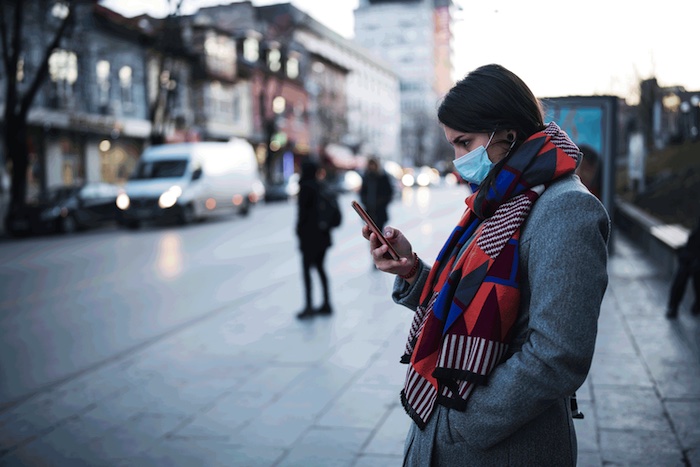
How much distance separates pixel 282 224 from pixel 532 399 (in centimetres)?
2274

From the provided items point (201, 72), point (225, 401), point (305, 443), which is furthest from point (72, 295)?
point (201, 72)

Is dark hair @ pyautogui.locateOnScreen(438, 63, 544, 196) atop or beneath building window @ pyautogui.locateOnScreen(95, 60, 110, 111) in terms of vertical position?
beneath

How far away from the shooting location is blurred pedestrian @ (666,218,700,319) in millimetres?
7996

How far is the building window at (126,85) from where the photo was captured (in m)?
38.0

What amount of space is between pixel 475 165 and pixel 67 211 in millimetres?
22655

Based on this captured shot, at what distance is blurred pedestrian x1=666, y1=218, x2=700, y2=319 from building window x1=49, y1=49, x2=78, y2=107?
92.0 feet

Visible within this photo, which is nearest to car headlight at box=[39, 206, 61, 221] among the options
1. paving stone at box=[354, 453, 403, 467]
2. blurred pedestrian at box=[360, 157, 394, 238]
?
blurred pedestrian at box=[360, 157, 394, 238]

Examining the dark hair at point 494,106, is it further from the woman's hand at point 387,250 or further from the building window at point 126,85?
the building window at point 126,85

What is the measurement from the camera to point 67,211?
75.2 feet

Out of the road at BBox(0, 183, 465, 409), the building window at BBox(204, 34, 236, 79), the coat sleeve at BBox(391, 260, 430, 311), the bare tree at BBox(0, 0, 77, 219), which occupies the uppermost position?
the building window at BBox(204, 34, 236, 79)

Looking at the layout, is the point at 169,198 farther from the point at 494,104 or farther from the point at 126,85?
the point at 494,104

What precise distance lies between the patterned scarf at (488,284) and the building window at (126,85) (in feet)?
126

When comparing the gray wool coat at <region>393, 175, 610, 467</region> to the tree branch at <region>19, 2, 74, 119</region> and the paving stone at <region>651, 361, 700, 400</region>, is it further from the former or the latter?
the tree branch at <region>19, 2, 74, 119</region>

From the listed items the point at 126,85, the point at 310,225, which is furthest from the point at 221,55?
the point at 310,225
